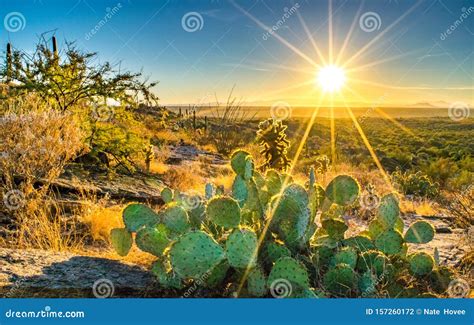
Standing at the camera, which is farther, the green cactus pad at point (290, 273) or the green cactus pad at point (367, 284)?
the green cactus pad at point (367, 284)

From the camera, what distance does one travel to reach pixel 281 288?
11.0ft

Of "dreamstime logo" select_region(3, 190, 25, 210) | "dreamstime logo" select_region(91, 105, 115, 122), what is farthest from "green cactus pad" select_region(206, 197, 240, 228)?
"dreamstime logo" select_region(91, 105, 115, 122)

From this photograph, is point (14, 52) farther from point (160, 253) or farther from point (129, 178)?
point (160, 253)

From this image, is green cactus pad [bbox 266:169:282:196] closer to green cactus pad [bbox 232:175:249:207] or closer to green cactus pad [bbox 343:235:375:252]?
green cactus pad [bbox 232:175:249:207]

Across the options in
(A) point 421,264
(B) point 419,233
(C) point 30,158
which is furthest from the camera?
(C) point 30,158

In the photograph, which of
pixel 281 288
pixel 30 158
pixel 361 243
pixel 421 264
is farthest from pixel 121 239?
pixel 30 158

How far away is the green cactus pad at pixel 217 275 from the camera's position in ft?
11.7

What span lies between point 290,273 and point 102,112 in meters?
6.42

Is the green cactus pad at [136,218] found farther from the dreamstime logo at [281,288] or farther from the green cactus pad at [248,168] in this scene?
the dreamstime logo at [281,288]

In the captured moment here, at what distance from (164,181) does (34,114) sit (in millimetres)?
3483

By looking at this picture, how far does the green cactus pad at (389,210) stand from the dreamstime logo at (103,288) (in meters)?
2.04

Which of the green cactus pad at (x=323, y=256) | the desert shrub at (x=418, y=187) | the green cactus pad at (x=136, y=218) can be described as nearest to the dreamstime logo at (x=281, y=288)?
the green cactus pad at (x=323, y=256)

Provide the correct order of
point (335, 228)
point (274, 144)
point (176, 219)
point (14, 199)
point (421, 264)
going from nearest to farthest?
point (176, 219) < point (421, 264) < point (335, 228) < point (14, 199) < point (274, 144)

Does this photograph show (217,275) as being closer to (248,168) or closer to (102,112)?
(248,168)
